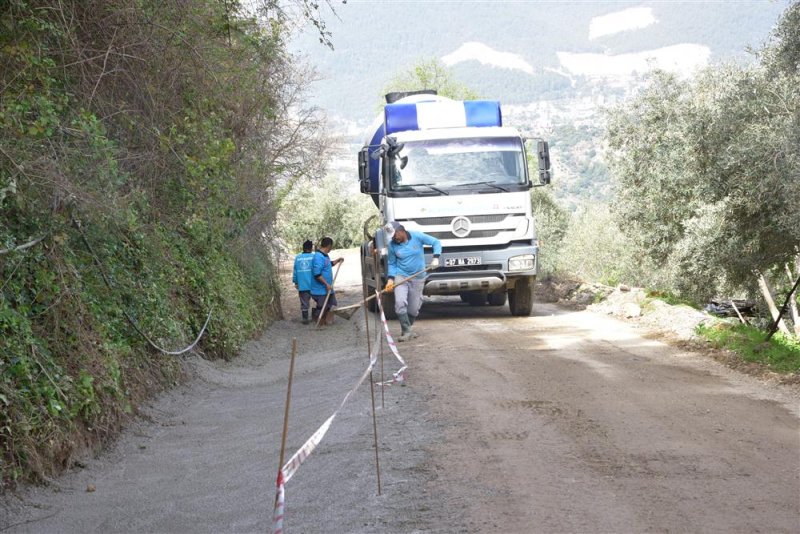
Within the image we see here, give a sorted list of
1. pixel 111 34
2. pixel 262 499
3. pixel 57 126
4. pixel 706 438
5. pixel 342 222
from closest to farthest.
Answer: pixel 262 499
pixel 706 438
pixel 57 126
pixel 111 34
pixel 342 222

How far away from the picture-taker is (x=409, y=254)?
1378 cm

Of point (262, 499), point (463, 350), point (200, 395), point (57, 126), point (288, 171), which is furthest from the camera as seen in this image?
point (288, 171)

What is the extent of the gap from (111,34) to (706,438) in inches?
259

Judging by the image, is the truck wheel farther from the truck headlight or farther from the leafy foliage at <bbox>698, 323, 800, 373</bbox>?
the leafy foliage at <bbox>698, 323, 800, 373</bbox>

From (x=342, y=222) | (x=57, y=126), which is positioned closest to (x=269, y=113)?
(x=57, y=126)

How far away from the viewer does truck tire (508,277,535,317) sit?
1761 centimetres

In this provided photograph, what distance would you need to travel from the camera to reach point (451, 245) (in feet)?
54.4

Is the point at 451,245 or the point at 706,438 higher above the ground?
the point at 451,245

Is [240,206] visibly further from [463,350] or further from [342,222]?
[342,222]

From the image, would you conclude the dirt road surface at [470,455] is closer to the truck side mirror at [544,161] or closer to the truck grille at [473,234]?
the truck grille at [473,234]

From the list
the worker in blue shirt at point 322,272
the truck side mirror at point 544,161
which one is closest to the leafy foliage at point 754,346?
the truck side mirror at point 544,161

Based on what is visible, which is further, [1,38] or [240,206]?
[240,206]

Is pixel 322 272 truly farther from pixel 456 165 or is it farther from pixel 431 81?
pixel 431 81

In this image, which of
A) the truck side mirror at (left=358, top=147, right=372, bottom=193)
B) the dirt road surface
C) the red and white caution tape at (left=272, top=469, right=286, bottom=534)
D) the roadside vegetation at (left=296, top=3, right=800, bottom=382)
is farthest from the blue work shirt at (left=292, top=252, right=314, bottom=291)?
the red and white caution tape at (left=272, top=469, right=286, bottom=534)
